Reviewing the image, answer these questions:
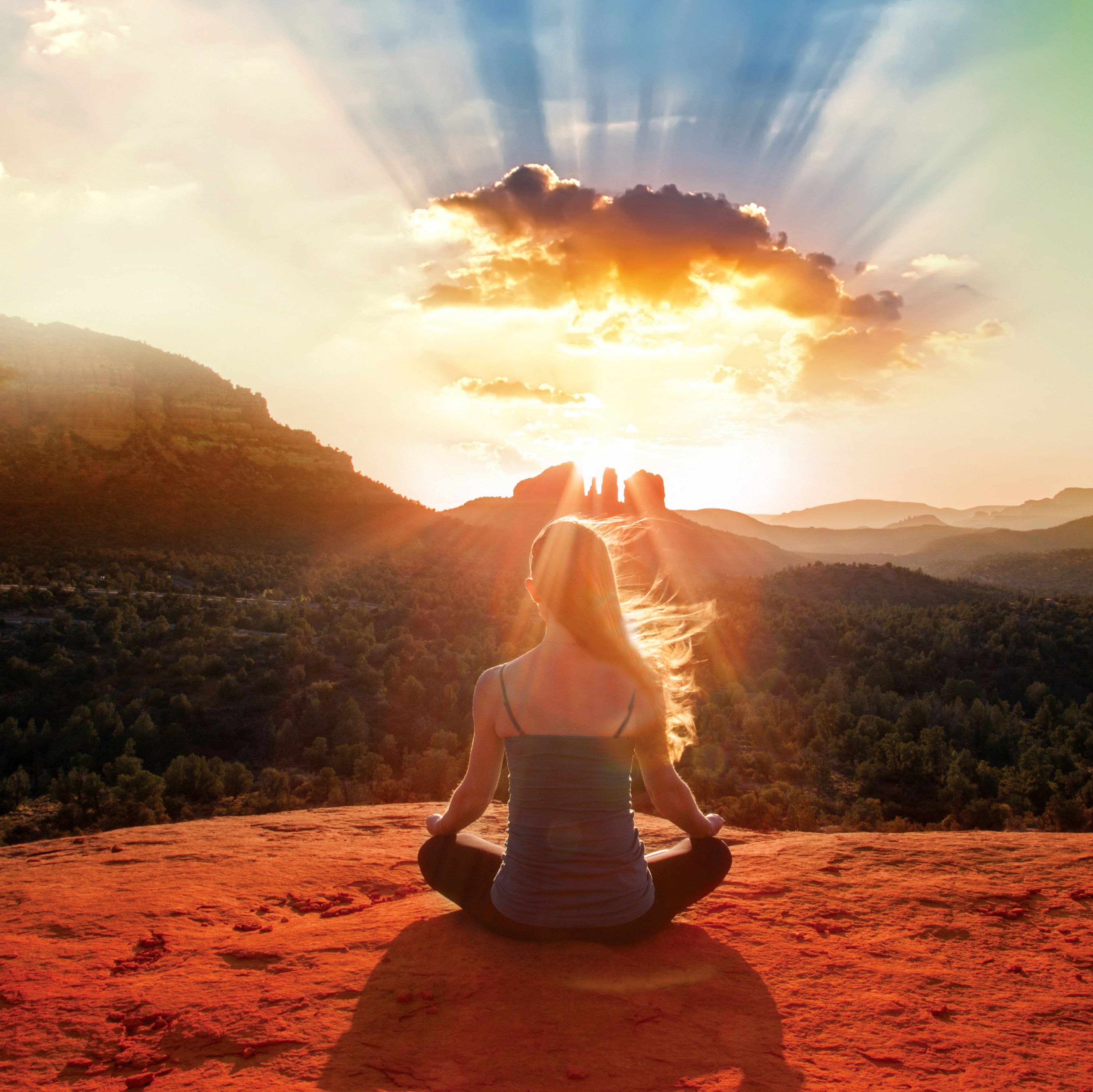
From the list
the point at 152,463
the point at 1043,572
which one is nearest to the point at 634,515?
the point at 1043,572

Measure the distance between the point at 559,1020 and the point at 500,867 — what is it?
0.81 m

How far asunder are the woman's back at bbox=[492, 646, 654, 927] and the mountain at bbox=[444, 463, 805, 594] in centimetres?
4329

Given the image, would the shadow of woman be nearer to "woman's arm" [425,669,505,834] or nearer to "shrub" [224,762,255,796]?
"woman's arm" [425,669,505,834]

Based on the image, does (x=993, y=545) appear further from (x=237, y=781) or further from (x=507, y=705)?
(x=507, y=705)

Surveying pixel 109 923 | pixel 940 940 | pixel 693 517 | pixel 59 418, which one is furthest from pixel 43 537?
pixel 693 517

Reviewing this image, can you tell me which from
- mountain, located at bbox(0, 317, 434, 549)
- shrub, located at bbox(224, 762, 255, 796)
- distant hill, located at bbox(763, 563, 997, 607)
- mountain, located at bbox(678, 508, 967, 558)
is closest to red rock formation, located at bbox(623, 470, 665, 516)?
mountain, located at bbox(0, 317, 434, 549)

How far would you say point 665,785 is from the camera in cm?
321

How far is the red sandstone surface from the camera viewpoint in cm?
237

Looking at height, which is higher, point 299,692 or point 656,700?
point 656,700

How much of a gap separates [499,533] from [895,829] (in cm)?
6118

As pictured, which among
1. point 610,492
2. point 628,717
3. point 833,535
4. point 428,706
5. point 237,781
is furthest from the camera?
point 833,535

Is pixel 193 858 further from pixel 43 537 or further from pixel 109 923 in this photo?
pixel 43 537

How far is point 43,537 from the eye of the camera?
38.1 meters

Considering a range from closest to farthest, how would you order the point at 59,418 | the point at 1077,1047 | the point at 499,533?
the point at 1077,1047 → the point at 59,418 → the point at 499,533
